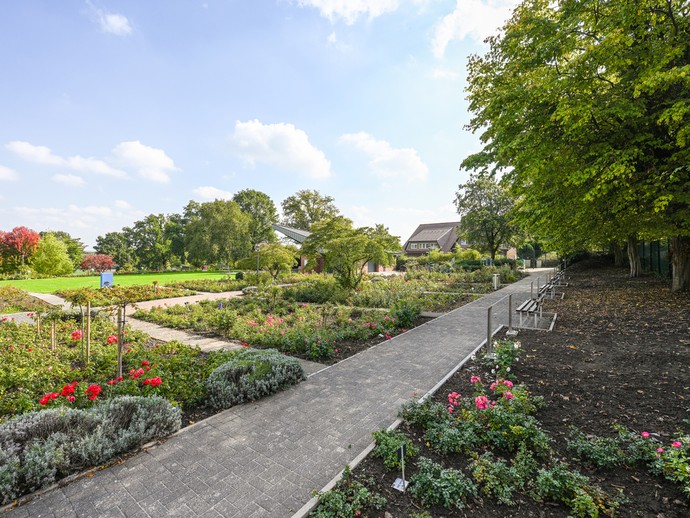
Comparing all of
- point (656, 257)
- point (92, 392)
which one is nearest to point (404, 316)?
point (92, 392)

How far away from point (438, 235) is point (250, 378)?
4834 cm

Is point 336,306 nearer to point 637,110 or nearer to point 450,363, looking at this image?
point 450,363

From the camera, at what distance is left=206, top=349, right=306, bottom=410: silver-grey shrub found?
446cm

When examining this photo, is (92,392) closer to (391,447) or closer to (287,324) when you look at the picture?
(391,447)

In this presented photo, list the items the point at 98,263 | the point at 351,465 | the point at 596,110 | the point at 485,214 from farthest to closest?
the point at 98,263
the point at 485,214
the point at 596,110
the point at 351,465

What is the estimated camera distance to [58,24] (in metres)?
5.86

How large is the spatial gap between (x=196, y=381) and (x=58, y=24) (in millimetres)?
7064

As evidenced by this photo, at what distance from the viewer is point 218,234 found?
36656mm

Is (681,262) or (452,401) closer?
(452,401)

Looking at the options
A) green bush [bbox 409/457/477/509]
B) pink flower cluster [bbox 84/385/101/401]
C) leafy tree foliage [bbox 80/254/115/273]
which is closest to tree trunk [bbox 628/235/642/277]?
green bush [bbox 409/457/477/509]

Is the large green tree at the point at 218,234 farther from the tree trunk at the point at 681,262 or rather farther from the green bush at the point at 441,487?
the green bush at the point at 441,487

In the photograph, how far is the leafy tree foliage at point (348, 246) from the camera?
14.2 meters

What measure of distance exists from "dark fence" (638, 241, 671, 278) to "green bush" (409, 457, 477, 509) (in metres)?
18.7

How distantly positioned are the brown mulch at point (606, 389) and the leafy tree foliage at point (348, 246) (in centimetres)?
768
